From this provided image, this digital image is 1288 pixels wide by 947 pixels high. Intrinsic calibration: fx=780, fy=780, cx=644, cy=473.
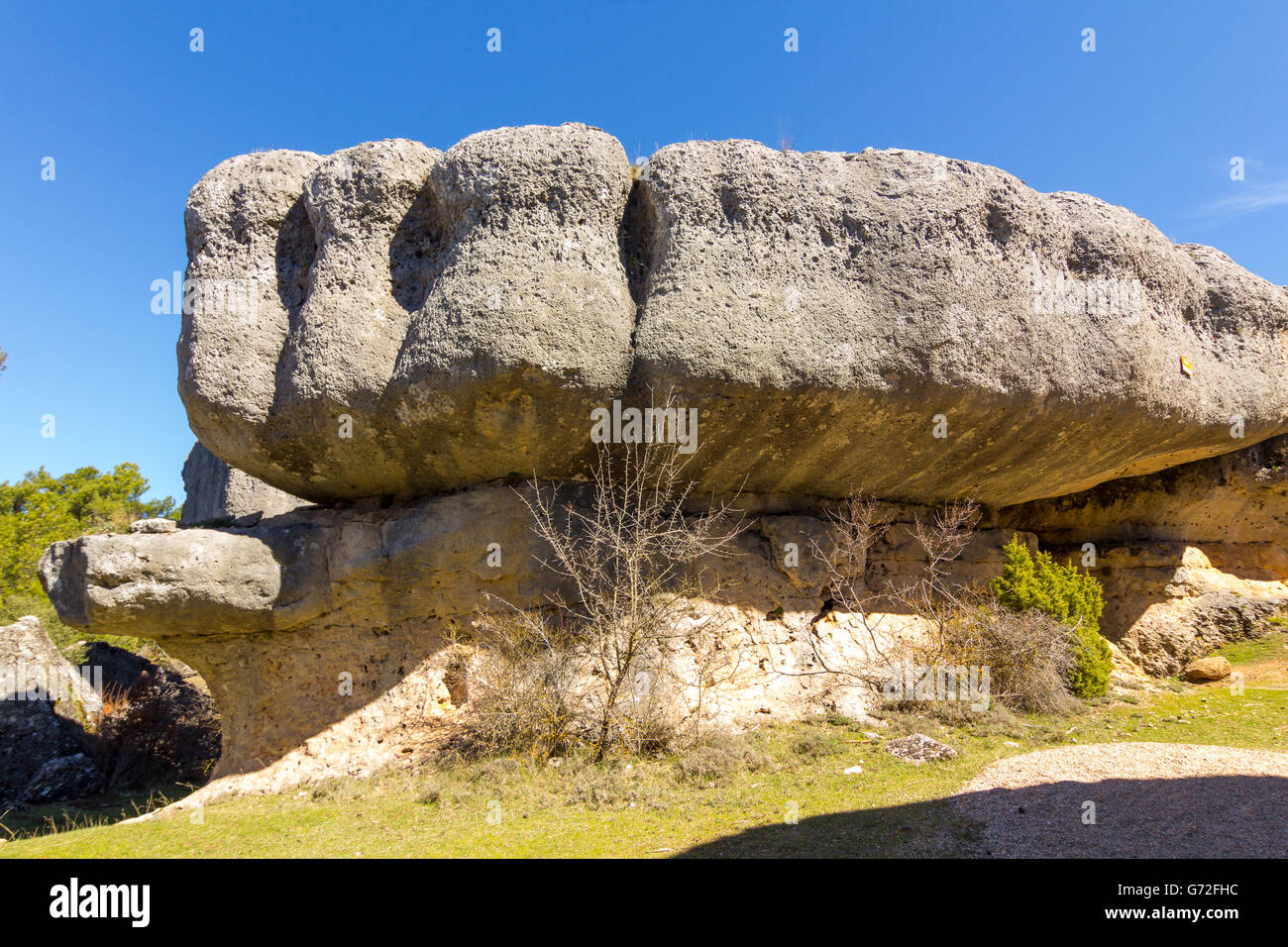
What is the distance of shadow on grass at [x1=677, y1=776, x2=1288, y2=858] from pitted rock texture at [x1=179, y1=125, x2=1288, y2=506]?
3.93 meters

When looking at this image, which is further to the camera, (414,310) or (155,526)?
(414,310)

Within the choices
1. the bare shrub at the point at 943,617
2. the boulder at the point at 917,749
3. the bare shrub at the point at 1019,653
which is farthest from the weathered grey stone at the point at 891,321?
the boulder at the point at 917,749

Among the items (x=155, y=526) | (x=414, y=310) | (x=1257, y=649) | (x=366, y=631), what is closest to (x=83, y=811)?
(x=155, y=526)

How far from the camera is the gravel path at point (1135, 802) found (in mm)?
4234

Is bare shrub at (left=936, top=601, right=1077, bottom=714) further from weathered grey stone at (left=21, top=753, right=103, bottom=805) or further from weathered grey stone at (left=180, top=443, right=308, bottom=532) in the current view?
weathered grey stone at (left=21, top=753, right=103, bottom=805)

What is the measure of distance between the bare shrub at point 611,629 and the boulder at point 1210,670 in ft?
20.2

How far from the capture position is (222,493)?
41.8 ft

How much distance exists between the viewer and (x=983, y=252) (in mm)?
8141

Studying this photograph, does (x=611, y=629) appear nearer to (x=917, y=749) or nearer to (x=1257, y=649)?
(x=917, y=749)

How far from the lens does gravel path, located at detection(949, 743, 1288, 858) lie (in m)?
4.23

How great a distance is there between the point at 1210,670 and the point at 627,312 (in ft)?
28.0

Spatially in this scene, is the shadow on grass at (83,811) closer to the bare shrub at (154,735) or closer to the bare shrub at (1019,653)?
the bare shrub at (154,735)

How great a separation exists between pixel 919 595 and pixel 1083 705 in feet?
6.79
